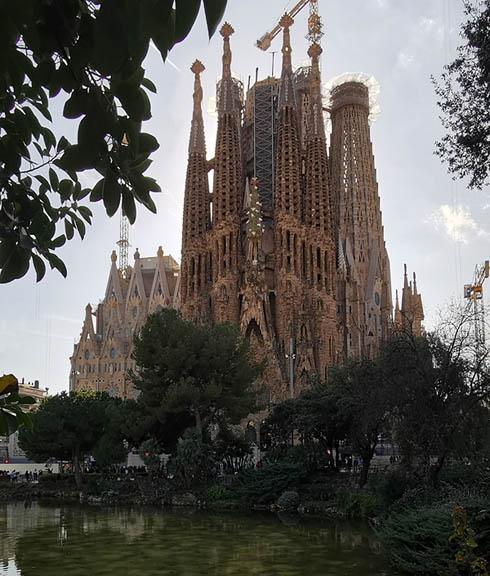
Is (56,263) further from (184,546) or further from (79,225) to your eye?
(184,546)

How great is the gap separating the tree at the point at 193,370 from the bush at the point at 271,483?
3.37 metres

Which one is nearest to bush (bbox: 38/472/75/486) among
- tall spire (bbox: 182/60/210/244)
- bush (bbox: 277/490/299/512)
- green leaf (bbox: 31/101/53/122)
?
bush (bbox: 277/490/299/512)

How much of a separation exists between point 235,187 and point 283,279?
9317 millimetres

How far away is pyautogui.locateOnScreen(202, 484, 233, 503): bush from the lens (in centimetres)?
2584

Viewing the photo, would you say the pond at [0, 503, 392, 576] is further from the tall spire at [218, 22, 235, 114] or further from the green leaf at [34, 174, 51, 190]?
the tall spire at [218, 22, 235, 114]

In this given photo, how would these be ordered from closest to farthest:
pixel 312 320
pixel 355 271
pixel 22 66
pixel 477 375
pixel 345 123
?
pixel 22 66 → pixel 477 375 → pixel 312 320 → pixel 355 271 → pixel 345 123

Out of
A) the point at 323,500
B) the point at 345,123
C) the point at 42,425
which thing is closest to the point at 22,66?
the point at 323,500

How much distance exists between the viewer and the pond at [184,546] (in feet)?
44.1

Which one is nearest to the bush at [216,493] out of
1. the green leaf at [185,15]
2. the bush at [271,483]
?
the bush at [271,483]

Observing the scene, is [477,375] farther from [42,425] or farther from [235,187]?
[235,187]

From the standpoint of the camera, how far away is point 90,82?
2119 millimetres

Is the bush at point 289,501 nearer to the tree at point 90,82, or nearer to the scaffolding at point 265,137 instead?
the tree at point 90,82

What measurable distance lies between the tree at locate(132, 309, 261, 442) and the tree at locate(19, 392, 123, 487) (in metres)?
2.65

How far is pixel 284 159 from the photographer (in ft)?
177
